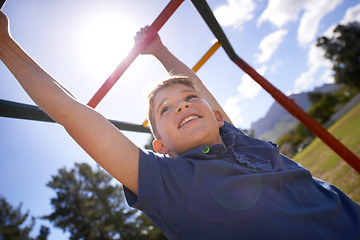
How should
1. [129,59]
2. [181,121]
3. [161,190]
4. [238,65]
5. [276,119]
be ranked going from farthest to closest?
[276,119] < [238,65] < [129,59] < [181,121] < [161,190]

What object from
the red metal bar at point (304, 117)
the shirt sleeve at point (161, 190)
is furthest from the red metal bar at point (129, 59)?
the red metal bar at point (304, 117)

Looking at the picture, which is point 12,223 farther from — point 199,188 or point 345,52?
point 345,52

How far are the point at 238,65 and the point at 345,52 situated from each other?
18071 mm

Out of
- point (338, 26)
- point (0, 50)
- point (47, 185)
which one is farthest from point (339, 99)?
point (0, 50)

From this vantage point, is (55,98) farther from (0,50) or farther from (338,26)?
(338,26)

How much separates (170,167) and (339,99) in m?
33.0

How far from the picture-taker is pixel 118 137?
0.68 meters

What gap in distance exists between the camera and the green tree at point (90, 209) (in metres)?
11.2

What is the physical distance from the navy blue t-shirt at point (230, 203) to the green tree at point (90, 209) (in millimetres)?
11519

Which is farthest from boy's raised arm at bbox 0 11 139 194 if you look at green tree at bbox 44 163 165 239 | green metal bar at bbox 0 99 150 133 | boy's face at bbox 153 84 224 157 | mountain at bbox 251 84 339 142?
mountain at bbox 251 84 339 142

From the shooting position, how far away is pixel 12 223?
35.5 ft

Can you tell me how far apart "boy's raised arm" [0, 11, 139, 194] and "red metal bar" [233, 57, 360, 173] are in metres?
1.30

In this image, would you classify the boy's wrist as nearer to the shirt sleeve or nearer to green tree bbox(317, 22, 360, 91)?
the shirt sleeve

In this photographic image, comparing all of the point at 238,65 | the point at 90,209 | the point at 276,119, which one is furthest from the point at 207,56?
the point at 276,119
